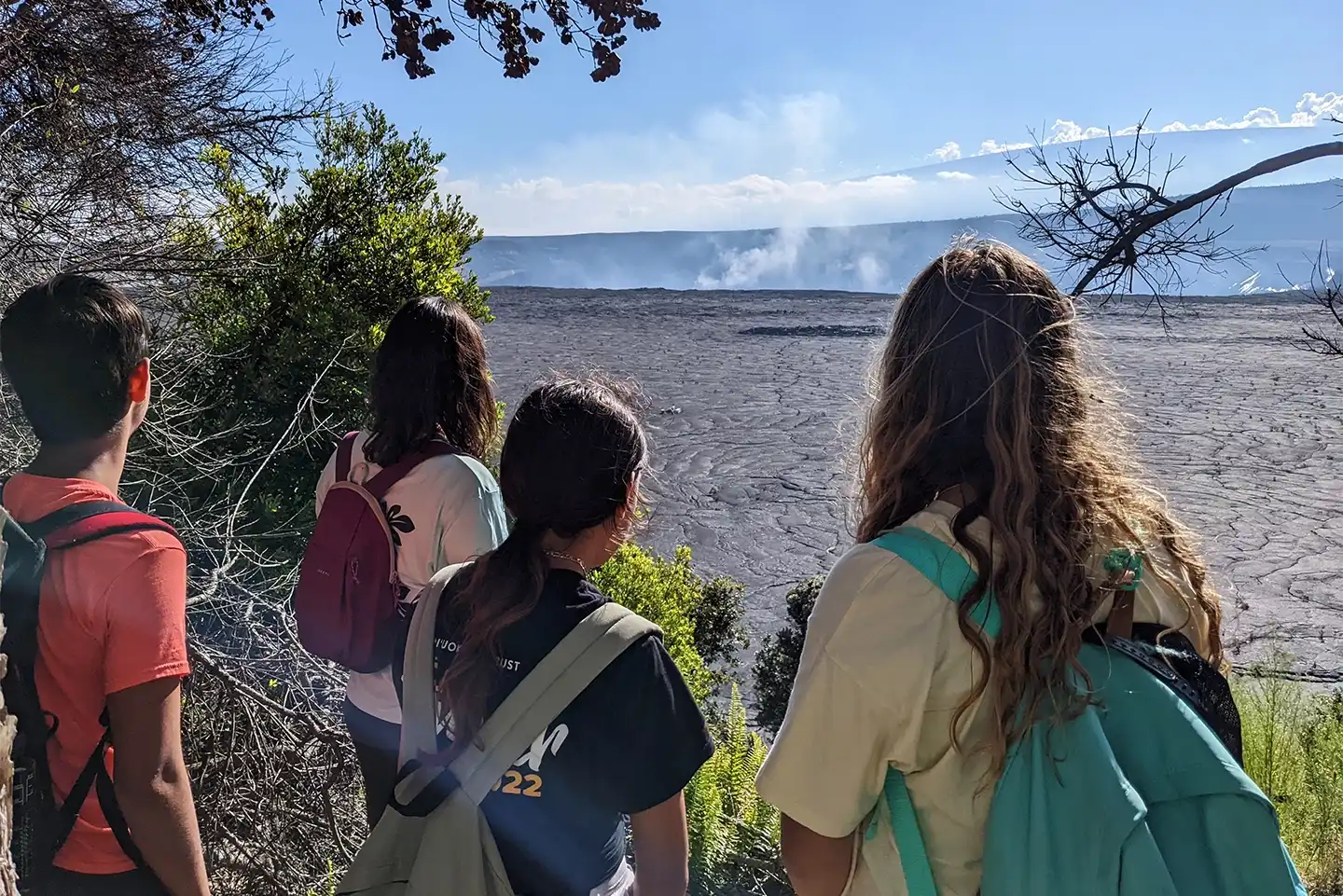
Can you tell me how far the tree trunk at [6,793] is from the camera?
1289 millimetres

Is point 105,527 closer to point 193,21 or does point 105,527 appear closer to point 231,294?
point 231,294

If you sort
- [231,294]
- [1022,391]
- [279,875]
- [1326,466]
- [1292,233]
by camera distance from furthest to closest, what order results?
[1292,233]
[1326,466]
[231,294]
[279,875]
[1022,391]

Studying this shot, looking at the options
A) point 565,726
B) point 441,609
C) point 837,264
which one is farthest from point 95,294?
point 837,264

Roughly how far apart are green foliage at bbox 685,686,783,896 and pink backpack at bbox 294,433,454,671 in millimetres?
1488

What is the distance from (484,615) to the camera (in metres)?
1.52

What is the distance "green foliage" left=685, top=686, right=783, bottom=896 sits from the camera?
3350 mm

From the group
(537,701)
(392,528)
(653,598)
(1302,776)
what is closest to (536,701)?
(537,701)

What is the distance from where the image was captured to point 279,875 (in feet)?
11.7

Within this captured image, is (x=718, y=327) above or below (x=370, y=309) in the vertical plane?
below

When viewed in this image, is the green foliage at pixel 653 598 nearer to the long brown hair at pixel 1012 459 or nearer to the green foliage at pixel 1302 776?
the green foliage at pixel 1302 776

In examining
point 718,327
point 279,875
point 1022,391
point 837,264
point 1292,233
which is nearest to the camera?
point 1022,391

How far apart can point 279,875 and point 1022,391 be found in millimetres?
3237

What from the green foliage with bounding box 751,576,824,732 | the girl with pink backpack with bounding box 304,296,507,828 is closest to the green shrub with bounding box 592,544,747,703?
the green foliage with bounding box 751,576,824,732

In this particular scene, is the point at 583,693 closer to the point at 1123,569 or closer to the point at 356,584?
the point at 1123,569
